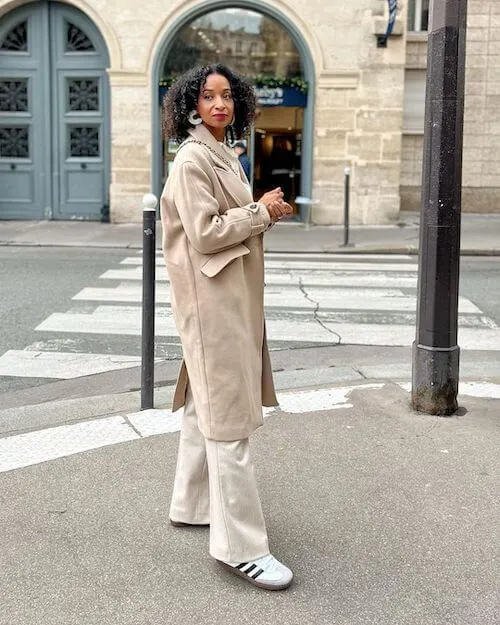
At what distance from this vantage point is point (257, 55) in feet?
55.9

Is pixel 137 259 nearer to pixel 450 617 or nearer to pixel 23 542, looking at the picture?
pixel 23 542

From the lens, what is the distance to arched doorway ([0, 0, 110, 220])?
17281mm

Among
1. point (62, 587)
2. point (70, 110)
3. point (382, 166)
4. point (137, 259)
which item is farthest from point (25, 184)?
point (62, 587)

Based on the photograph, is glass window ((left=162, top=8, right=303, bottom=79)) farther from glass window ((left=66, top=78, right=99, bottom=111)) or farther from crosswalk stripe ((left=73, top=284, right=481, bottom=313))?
crosswalk stripe ((left=73, top=284, right=481, bottom=313))

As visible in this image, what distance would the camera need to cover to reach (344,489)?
380 centimetres

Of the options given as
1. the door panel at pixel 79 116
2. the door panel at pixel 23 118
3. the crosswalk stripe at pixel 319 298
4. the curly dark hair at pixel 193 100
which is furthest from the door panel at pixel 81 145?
the curly dark hair at pixel 193 100

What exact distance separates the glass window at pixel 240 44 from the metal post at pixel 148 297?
12.6 metres

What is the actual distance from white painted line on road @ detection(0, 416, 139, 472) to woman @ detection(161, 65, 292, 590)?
152cm

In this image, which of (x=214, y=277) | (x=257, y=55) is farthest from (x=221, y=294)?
(x=257, y=55)

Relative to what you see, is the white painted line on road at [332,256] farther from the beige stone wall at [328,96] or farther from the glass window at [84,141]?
the glass window at [84,141]

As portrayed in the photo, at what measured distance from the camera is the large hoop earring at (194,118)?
3.08 meters

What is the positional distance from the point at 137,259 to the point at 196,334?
32.1 feet

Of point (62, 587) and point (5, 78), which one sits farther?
point (5, 78)

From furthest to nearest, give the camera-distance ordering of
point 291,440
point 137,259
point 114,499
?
point 137,259 < point 291,440 < point 114,499
